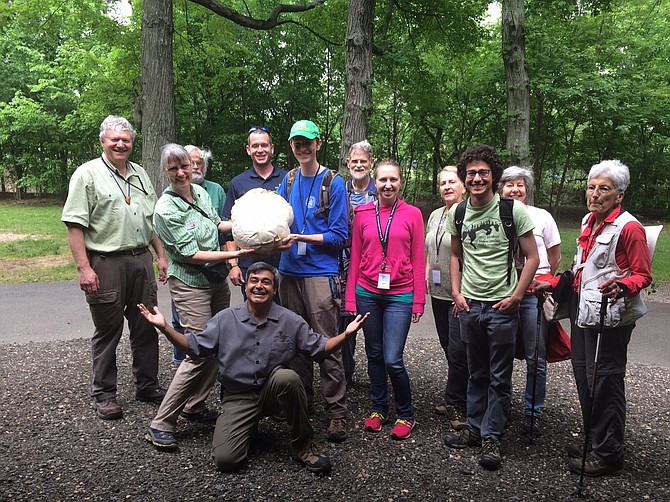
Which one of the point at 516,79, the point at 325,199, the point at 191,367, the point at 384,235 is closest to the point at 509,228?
the point at 384,235

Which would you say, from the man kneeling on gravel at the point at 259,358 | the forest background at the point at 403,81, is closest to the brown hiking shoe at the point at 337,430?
the man kneeling on gravel at the point at 259,358

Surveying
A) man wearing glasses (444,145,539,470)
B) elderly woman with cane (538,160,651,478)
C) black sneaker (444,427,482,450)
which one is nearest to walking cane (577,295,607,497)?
elderly woman with cane (538,160,651,478)

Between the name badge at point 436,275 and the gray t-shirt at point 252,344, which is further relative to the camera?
the name badge at point 436,275

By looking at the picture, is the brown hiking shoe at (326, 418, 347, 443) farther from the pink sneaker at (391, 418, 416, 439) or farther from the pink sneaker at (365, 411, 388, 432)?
the pink sneaker at (391, 418, 416, 439)

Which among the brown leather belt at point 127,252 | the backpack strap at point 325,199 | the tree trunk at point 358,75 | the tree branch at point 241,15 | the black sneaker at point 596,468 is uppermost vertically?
the tree branch at point 241,15

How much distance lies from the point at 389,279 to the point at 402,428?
1.09 metres

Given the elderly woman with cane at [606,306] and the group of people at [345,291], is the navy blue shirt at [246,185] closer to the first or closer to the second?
the group of people at [345,291]

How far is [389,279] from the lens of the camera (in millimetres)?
3707

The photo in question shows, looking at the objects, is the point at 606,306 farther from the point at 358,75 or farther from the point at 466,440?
the point at 358,75

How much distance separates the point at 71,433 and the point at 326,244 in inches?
89.3

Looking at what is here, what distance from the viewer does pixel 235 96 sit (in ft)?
73.9

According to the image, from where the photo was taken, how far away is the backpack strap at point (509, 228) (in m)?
3.36

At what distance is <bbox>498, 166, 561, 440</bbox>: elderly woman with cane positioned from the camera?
3.81 metres

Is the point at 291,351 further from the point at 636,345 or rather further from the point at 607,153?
the point at 607,153
